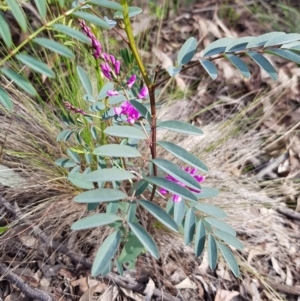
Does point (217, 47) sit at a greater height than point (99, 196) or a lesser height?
greater

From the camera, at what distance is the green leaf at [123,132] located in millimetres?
848

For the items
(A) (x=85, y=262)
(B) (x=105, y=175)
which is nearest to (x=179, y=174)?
(B) (x=105, y=175)

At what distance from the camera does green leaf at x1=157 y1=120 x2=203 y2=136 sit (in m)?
0.88

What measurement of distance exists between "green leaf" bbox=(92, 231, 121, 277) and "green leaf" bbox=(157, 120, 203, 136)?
9.5 inches

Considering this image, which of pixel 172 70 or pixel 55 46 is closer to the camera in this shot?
pixel 55 46

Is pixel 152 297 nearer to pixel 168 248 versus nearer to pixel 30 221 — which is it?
pixel 168 248

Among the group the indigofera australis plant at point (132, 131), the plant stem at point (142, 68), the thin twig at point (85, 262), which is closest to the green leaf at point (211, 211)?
the indigofera australis plant at point (132, 131)

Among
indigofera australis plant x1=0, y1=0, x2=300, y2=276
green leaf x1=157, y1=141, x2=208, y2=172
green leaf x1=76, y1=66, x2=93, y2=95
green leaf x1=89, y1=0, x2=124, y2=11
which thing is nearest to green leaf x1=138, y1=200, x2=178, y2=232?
indigofera australis plant x1=0, y1=0, x2=300, y2=276

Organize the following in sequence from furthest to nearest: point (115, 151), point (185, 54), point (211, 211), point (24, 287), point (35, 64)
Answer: point (24, 287)
point (211, 211)
point (185, 54)
point (115, 151)
point (35, 64)

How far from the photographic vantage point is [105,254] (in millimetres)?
734

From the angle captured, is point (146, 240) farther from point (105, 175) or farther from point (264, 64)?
point (264, 64)

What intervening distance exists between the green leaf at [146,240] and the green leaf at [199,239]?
9.9 inches

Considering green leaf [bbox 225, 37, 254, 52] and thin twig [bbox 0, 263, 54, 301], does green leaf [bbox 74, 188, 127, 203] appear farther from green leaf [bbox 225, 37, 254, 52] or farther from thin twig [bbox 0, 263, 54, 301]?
thin twig [bbox 0, 263, 54, 301]

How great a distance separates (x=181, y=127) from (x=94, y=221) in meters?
0.26
